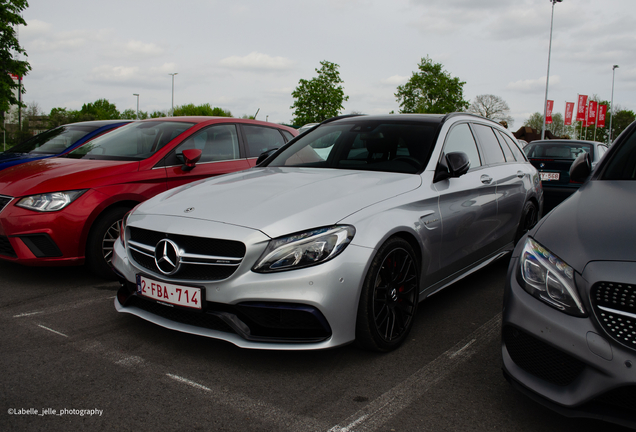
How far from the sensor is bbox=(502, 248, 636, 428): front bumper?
1.86 metres

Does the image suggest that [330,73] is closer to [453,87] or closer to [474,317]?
[453,87]

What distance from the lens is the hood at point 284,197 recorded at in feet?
8.95

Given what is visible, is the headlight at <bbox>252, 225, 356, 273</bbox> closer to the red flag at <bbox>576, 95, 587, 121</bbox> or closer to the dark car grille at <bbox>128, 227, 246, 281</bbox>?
the dark car grille at <bbox>128, 227, 246, 281</bbox>

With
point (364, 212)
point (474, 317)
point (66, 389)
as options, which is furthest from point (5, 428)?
point (474, 317)

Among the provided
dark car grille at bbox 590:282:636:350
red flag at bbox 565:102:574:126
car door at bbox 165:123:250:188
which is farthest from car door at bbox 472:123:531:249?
red flag at bbox 565:102:574:126

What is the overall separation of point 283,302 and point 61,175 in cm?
297

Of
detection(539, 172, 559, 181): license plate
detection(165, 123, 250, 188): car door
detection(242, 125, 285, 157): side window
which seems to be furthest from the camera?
detection(539, 172, 559, 181): license plate

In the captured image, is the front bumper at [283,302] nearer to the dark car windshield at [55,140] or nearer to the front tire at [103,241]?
the front tire at [103,241]

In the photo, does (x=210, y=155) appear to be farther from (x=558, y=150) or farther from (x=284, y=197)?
(x=558, y=150)

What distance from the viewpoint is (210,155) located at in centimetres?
566

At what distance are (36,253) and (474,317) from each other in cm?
361

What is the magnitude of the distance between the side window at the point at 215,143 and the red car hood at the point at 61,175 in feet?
2.47

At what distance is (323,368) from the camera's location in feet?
9.41

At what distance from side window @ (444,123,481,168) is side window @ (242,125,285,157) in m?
2.79
